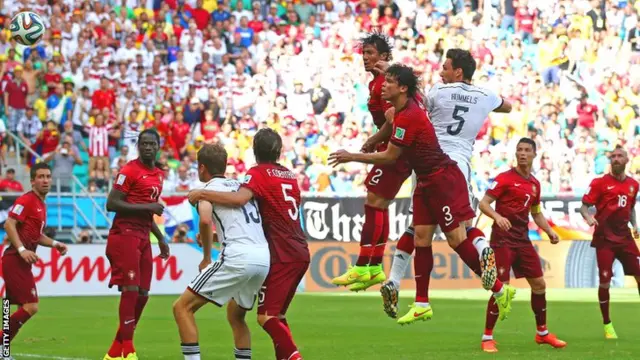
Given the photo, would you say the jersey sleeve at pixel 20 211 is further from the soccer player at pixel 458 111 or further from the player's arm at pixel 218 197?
the soccer player at pixel 458 111

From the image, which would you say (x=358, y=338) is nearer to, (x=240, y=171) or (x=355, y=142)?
(x=240, y=171)

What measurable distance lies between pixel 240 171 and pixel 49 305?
600cm

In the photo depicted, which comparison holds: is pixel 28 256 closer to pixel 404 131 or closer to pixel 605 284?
pixel 404 131

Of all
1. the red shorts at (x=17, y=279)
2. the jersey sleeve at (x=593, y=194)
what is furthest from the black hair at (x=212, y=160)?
the jersey sleeve at (x=593, y=194)

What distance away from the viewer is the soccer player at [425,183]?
36.2 feet

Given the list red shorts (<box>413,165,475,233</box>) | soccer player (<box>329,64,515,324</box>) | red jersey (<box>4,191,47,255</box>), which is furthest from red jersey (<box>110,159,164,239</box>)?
red shorts (<box>413,165,475,233</box>)

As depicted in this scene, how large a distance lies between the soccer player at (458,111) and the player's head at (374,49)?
0.46ft

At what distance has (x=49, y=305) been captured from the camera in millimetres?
21344

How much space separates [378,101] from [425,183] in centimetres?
104

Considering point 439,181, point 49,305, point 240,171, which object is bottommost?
point 49,305

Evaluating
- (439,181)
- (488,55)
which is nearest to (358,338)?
(439,181)

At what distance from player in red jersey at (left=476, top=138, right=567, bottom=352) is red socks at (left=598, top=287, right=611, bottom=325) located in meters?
Result: 1.15

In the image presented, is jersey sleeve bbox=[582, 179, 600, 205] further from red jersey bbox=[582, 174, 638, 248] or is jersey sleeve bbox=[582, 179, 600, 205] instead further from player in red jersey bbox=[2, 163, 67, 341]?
player in red jersey bbox=[2, 163, 67, 341]

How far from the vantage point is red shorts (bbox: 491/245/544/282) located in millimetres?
14508
